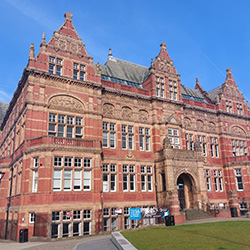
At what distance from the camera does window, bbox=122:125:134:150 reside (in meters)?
30.5

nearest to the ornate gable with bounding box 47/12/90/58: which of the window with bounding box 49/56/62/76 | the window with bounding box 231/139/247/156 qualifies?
the window with bounding box 49/56/62/76

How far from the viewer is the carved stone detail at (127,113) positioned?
102 feet

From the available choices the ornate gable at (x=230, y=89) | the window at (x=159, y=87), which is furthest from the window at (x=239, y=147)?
the window at (x=159, y=87)

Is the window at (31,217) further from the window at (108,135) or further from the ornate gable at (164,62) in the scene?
the ornate gable at (164,62)

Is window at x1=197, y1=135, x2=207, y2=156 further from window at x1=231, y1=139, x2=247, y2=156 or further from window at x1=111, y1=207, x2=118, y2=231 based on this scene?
window at x1=111, y1=207, x2=118, y2=231

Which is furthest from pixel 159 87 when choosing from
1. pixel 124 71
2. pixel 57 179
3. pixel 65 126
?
pixel 57 179

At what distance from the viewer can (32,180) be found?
2298cm

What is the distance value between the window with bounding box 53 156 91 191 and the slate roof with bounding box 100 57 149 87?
44.8 ft

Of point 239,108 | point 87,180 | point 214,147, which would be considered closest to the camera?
point 87,180

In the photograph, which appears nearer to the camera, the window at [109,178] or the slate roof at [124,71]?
the window at [109,178]

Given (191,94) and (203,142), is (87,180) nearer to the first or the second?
(203,142)

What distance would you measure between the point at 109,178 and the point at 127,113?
27.8ft

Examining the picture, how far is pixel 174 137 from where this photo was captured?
1304 inches

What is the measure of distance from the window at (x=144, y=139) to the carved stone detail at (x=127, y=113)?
82.7 inches
